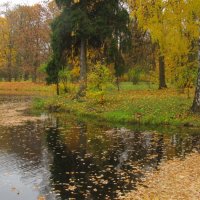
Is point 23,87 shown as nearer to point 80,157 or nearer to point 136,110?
point 136,110

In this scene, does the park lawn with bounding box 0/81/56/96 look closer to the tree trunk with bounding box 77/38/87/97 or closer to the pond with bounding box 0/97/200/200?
the tree trunk with bounding box 77/38/87/97

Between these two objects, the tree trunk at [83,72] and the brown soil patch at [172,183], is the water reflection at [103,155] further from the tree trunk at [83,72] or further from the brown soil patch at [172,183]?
the tree trunk at [83,72]

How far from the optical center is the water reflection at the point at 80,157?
9.91 metres

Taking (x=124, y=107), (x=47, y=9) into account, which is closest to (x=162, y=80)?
(x=124, y=107)

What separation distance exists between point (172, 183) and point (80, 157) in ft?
13.1

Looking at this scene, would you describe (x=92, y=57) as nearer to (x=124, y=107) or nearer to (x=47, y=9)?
(x=124, y=107)

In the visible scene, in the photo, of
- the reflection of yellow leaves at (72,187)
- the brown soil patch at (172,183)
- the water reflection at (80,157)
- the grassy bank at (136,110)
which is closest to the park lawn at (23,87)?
the grassy bank at (136,110)

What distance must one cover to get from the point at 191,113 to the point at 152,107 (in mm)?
2945

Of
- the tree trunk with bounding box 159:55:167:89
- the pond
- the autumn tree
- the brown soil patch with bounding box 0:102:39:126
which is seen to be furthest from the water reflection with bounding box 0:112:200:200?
the tree trunk with bounding box 159:55:167:89

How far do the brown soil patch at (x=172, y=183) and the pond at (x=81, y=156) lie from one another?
38cm

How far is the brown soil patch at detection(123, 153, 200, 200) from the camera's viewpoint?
929cm

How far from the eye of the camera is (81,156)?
44.0ft

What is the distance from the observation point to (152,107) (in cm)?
2231

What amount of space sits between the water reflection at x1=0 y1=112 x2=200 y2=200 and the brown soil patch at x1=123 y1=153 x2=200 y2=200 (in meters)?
0.40
